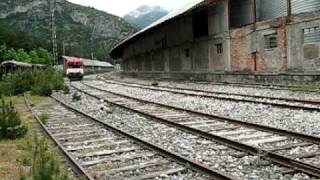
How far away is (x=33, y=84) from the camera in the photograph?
29.9 m

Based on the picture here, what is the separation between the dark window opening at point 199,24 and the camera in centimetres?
3894

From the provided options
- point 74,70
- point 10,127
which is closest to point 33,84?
point 10,127

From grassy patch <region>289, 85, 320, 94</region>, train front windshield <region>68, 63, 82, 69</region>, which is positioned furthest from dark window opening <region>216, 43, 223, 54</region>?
train front windshield <region>68, 63, 82, 69</region>

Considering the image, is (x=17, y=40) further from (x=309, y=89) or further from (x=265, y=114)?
(x=265, y=114)

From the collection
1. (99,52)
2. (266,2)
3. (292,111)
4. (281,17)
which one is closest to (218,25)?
(266,2)

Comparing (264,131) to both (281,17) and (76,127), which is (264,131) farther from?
(281,17)

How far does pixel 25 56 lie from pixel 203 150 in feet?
297

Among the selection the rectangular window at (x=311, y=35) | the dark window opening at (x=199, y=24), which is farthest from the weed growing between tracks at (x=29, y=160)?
the dark window opening at (x=199, y=24)

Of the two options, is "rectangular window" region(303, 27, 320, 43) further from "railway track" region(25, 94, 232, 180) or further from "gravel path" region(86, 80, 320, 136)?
"railway track" region(25, 94, 232, 180)

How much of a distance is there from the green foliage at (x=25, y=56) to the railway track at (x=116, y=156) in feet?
224

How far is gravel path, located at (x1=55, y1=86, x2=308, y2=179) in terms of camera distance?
6820 millimetres

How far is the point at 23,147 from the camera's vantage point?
32.6 feet

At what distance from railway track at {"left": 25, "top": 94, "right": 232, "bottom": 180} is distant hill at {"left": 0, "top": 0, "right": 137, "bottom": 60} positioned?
11698 cm

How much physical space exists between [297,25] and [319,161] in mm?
20425
